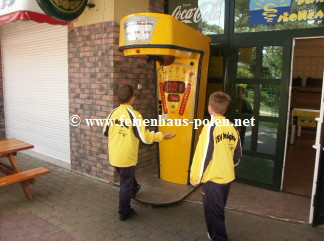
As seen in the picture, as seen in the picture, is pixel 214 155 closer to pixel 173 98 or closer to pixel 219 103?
pixel 219 103

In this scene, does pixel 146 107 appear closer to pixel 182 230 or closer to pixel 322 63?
pixel 182 230

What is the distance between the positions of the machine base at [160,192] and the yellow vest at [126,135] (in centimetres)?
79

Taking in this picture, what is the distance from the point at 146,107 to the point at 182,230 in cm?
228

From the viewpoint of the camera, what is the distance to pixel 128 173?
134 inches

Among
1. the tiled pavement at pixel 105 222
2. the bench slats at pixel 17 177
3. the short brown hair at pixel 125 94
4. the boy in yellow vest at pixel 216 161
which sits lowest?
the tiled pavement at pixel 105 222

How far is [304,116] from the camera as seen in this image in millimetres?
7910

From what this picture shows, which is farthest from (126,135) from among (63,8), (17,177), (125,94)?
(63,8)

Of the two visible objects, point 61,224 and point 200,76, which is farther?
point 200,76

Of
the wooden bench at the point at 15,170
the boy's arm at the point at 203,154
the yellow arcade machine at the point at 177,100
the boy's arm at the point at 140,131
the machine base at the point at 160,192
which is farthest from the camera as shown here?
the machine base at the point at 160,192

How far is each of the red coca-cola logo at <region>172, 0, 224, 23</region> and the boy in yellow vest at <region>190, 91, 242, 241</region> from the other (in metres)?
2.34

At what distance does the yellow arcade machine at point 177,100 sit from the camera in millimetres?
3574

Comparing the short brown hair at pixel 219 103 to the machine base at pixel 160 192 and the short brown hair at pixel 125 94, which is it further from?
the machine base at pixel 160 192

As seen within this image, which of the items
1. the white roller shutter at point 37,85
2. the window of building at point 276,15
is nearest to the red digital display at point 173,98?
the window of building at point 276,15

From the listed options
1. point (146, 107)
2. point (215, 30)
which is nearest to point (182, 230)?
point (146, 107)
